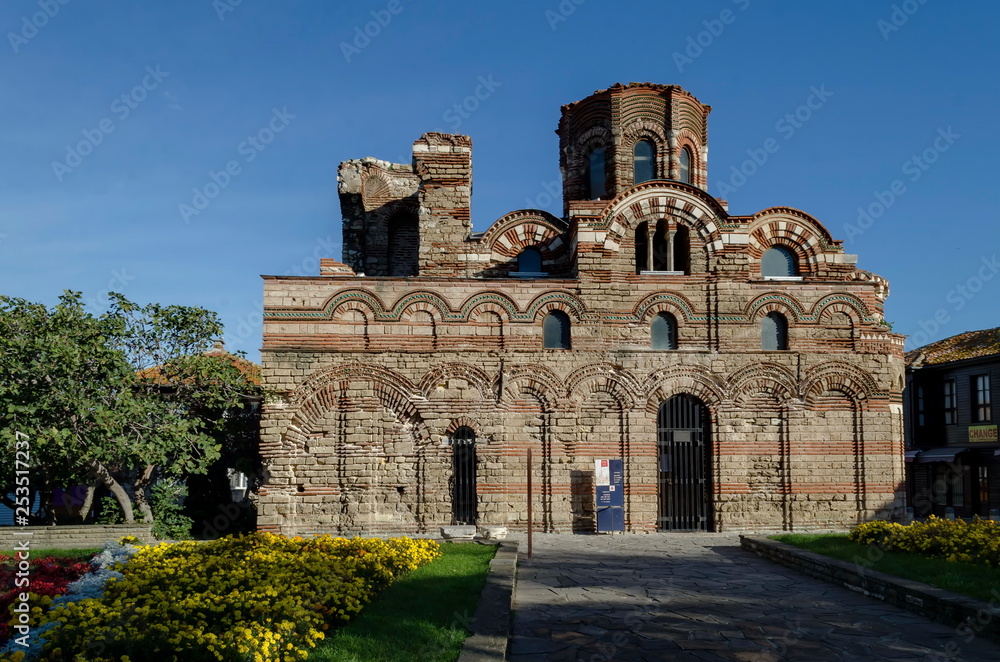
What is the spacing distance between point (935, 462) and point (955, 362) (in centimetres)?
352

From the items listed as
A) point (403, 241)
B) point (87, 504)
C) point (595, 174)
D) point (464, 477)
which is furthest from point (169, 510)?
point (595, 174)

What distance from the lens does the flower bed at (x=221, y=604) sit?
6.26m

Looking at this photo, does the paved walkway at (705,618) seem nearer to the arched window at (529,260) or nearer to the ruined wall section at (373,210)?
the arched window at (529,260)

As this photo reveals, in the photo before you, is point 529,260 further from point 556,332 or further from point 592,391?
point 592,391

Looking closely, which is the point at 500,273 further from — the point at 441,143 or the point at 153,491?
the point at 153,491

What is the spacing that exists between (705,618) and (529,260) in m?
12.1

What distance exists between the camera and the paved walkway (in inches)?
275

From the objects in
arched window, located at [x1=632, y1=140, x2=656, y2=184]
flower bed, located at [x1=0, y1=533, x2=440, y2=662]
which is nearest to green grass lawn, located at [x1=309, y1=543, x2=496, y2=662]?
flower bed, located at [x1=0, y1=533, x2=440, y2=662]

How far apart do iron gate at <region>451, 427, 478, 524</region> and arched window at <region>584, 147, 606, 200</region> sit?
9.11m

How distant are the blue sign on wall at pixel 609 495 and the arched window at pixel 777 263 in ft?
20.7

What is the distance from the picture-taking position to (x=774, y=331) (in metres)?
17.2

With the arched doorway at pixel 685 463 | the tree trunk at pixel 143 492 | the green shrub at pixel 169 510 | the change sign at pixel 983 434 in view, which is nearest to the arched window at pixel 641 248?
the arched doorway at pixel 685 463

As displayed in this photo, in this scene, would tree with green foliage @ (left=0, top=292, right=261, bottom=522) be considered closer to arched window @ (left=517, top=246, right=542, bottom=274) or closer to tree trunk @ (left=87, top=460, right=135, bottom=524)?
tree trunk @ (left=87, top=460, right=135, bottom=524)

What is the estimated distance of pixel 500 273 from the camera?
62.3 feet
